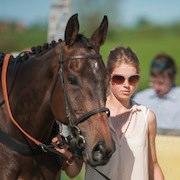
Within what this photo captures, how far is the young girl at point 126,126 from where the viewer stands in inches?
175

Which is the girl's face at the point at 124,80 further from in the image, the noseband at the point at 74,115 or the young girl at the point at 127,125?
the noseband at the point at 74,115

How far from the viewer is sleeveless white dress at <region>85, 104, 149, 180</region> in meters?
4.43

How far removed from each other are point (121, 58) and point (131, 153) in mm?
588

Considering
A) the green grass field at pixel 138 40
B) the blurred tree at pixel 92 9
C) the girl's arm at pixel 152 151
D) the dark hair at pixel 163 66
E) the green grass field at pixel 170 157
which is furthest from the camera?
the green grass field at pixel 138 40

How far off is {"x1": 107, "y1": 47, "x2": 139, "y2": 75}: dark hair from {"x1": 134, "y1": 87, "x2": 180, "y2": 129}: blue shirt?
2.21m

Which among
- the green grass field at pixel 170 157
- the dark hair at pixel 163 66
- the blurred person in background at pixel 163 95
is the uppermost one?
the dark hair at pixel 163 66

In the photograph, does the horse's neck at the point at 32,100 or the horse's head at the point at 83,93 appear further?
the horse's neck at the point at 32,100

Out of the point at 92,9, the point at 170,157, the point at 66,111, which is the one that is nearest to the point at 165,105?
the point at 170,157

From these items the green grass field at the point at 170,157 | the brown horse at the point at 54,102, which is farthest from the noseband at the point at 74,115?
the green grass field at the point at 170,157

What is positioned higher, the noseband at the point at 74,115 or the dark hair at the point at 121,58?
the dark hair at the point at 121,58

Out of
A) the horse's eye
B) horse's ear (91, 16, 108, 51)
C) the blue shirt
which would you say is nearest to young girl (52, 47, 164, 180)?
horse's ear (91, 16, 108, 51)

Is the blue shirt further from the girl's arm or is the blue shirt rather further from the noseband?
the noseband

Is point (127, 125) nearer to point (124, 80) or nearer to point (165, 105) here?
point (124, 80)

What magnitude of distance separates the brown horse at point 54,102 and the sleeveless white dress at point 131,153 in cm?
36
